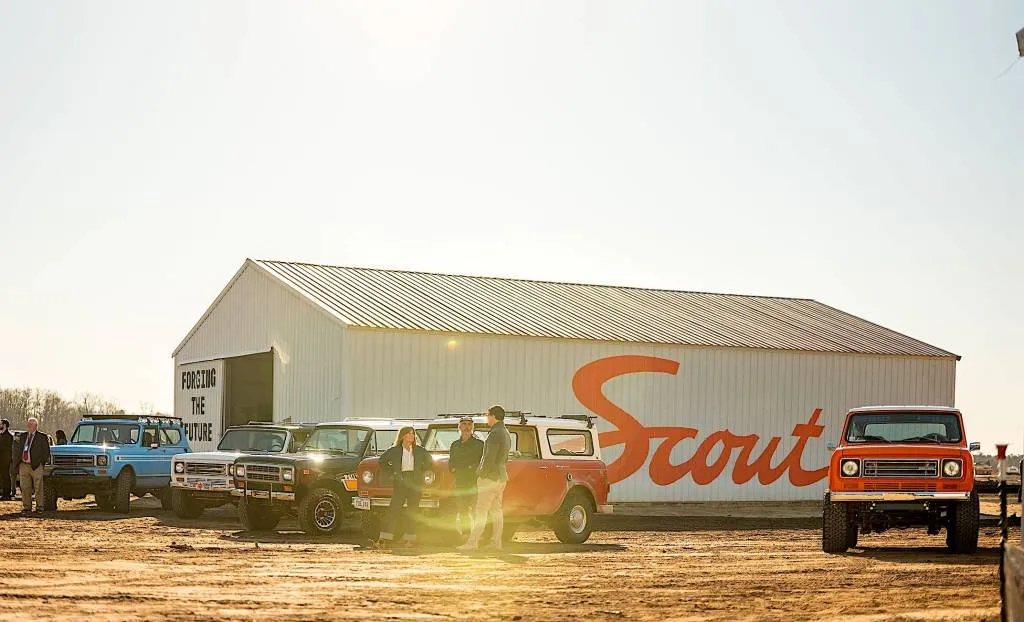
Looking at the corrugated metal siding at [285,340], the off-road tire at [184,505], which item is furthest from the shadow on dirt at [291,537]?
the corrugated metal siding at [285,340]

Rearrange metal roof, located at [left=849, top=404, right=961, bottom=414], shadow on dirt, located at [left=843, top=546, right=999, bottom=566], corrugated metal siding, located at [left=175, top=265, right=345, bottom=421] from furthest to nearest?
corrugated metal siding, located at [left=175, top=265, right=345, bottom=421], metal roof, located at [left=849, top=404, right=961, bottom=414], shadow on dirt, located at [left=843, top=546, right=999, bottom=566]

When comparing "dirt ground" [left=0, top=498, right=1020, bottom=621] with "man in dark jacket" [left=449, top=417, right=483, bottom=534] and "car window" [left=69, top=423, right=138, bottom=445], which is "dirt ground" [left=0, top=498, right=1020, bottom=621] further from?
"car window" [left=69, top=423, right=138, bottom=445]

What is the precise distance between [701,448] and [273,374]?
10.6 m

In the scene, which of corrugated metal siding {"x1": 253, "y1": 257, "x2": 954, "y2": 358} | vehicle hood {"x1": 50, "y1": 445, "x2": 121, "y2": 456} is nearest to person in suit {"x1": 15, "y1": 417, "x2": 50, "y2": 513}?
vehicle hood {"x1": 50, "y1": 445, "x2": 121, "y2": 456}

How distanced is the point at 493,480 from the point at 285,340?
15800 mm

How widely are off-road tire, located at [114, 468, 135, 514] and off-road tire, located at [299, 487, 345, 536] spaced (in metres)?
6.63

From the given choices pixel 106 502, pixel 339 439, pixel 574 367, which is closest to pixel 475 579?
pixel 339 439

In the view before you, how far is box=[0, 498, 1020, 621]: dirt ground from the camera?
10812mm

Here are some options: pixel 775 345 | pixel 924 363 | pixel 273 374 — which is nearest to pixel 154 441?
pixel 273 374

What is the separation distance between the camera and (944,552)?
17.3 m

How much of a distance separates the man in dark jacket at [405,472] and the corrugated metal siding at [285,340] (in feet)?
36.1

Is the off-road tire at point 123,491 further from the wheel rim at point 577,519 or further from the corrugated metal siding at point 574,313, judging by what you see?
the wheel rim at point 577,519

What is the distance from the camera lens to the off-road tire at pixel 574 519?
18156 mm

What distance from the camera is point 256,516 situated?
65.7 ft
